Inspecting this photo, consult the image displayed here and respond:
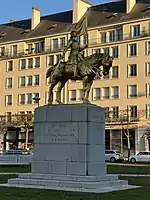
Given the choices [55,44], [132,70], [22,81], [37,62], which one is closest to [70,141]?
[132,70]

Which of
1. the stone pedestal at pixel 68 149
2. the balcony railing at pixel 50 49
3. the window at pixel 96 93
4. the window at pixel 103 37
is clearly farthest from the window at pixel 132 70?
the stone pedestal at pixel 68 149

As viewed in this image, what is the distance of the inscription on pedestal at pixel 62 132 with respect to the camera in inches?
785

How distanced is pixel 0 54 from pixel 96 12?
2085cm

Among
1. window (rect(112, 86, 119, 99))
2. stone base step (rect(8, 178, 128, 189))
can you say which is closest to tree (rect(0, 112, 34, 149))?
window (rect(112, 86, 119, 99))

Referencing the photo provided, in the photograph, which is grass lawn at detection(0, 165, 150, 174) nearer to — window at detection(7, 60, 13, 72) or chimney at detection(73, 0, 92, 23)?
chimney at detection(73, 0, 92, 23)

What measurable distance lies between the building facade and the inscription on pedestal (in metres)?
A: 48.1

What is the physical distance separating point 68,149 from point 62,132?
785 mm

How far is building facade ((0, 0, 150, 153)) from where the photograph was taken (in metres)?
73.2

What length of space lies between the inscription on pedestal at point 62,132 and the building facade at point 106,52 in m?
48.1

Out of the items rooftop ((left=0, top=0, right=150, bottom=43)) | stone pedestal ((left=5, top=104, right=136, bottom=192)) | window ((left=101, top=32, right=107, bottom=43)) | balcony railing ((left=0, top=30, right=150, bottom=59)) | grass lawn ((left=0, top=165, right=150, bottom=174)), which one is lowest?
grass lawn ((left=0, top=165, right=150, bottom=174))

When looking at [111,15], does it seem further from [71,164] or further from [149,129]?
[71,164]

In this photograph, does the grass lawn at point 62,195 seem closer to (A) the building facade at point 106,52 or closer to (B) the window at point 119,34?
(A) the building facade at point 106,52

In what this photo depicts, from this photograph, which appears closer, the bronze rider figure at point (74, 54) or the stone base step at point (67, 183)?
the stone base step at point (67, 183)

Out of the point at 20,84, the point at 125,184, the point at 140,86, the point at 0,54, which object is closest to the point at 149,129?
the point at 140,86
